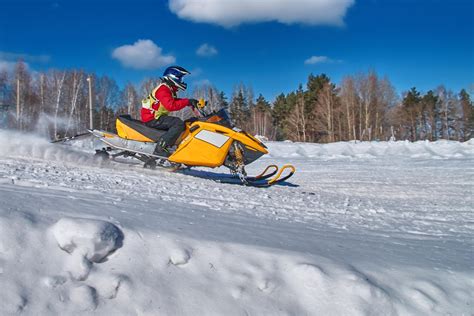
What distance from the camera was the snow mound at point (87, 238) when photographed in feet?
5.81

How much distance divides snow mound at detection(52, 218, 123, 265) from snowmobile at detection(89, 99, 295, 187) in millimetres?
4054

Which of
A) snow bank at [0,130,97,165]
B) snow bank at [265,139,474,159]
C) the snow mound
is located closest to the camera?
the snow mound

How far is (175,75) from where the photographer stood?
618cm

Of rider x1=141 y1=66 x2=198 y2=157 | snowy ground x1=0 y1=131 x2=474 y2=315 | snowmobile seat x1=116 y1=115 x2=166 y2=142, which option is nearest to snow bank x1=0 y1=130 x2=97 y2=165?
snowmobile seat x1=116 y1=115 x2=166 y2=142

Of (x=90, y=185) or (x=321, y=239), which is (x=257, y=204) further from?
(x=90, y=185)

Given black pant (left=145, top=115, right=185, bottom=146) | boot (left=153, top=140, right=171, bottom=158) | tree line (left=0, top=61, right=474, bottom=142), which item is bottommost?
boot (left=153, top=140, right=171, bottom=158)

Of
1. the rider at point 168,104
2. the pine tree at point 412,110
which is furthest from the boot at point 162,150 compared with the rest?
the pine tree at point 412,110

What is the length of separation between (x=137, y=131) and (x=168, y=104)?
75 centimetres

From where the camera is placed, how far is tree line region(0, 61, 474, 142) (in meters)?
32.7

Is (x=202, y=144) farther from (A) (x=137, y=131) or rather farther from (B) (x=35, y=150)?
(B) (x=35, y=150)

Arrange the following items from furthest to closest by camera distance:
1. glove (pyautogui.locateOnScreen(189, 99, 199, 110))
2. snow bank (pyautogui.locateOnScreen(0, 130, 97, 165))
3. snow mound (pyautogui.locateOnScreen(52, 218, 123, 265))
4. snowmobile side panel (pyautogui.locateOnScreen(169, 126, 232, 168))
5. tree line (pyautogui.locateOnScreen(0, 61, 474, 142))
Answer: tree line (pyautogui.locateOnScreen(0, 61, 474, 142)) → glove (pyautogui.locateOnScreen(189, 99, 199, 110)) → snow bank (pyautogui.locateOnScreen(0, 130, 97, 165)) → snowmobile side panel (pyautogui.locateOnScreen(169, 126, 232, 168)) → snow mound (pyautogui.locateOnScreen(52, 218, 123, 265))

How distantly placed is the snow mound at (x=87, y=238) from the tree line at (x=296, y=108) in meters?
27.7

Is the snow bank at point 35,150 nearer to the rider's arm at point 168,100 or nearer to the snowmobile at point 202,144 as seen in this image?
the snowmobile at point 202,144

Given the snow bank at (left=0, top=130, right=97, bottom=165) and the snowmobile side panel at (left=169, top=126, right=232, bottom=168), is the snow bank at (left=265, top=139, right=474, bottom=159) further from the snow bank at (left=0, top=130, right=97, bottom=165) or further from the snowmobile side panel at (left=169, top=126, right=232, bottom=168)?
the snow bank at (left=0, top=130, right=97, bottom=165)
